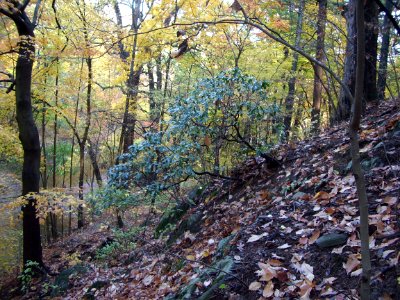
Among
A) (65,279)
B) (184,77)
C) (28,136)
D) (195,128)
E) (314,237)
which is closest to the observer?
(314,237)

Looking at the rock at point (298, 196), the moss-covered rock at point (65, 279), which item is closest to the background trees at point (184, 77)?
the rock at point (298, 196)

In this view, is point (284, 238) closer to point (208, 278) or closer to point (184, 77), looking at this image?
point (208, 278)

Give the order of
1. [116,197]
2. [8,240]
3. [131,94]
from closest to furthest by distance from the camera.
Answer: [116,197] → [8,240] → [131,94]

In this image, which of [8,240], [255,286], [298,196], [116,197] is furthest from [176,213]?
[8,240]

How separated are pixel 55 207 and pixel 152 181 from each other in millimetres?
3188

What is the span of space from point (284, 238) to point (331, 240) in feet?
1.84

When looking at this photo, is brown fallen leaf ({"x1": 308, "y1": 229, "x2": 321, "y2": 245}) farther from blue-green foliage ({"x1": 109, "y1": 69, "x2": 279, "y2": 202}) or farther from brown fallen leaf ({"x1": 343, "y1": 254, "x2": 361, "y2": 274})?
blue-green foliage ({"x1": 109, "y1": 69, "x2": 279, "y2": 202})

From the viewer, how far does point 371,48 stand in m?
6.17

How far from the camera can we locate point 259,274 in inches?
117

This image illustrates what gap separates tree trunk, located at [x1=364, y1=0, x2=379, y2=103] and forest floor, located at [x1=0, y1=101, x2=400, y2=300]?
0.66m

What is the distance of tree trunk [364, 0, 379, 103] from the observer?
18.6 feet

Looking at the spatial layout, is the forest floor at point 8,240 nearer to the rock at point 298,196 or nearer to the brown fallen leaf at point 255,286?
the rock at point 298,196

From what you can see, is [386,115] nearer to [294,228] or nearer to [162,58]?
[294,228]

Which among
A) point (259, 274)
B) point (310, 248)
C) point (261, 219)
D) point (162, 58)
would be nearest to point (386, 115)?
point (261, 219)
